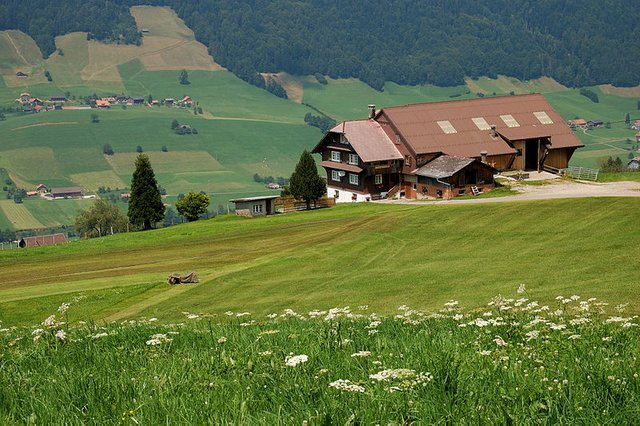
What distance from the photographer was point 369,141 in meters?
96.2

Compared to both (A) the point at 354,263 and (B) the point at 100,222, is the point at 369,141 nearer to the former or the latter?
(B) the point at 100,222

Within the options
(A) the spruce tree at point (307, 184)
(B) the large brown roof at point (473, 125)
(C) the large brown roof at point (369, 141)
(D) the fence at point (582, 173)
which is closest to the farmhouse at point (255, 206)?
(A) the spruce tree at point (307, 184)

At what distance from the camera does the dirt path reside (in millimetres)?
64312

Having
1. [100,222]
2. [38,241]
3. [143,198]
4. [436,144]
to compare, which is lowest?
[38,241]

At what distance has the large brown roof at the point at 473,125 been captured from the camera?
300 ft

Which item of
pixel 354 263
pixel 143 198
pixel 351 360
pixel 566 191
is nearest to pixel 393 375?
pixel 351 360

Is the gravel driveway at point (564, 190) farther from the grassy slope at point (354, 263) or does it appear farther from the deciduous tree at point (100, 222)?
the deciduous tree at point (100, 222)

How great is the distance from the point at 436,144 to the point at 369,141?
25.8 ft

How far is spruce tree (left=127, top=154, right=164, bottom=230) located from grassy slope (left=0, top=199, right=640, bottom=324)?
21.9 meters

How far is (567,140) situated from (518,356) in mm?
85797

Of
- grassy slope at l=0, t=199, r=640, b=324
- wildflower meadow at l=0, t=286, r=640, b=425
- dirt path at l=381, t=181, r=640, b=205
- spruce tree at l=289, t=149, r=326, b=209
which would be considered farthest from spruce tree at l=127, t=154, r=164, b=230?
wildflower meadow at l=0, t=286, r=640, b=425

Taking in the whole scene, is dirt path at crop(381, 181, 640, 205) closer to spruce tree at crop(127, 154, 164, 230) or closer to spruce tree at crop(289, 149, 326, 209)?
spruce tree at crop(289, 149, 326, 209)

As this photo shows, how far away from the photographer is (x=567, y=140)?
3706 inches

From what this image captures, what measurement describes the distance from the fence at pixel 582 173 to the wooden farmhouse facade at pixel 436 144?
3.22 m
